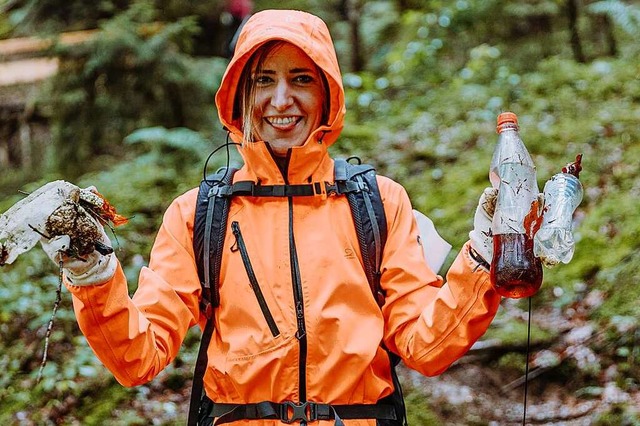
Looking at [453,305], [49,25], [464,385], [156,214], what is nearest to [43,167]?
[49,25]

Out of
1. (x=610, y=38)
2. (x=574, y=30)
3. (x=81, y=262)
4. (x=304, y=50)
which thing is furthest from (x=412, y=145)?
(x=81, y=262)

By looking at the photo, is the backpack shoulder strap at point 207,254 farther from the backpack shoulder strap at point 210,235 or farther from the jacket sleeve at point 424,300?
the jacket sleeve at point 424,300

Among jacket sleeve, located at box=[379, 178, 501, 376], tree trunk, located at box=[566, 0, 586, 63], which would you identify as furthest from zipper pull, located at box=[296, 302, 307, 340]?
tree trunk, located at box=[566, 0, 586, 63]

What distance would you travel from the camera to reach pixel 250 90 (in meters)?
3.00

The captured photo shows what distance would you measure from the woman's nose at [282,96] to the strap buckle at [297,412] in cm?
120

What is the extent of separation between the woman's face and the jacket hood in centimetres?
7

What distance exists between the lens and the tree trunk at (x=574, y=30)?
10.9 m

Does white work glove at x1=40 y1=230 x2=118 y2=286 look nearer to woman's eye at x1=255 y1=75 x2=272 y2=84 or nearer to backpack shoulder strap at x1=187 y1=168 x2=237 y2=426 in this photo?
backpack shoulder strap at x1=187 y1=168 x2=237 y2=426

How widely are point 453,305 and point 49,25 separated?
787cm

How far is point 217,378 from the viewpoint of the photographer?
2.69 m

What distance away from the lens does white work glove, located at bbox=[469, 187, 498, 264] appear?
234 cm

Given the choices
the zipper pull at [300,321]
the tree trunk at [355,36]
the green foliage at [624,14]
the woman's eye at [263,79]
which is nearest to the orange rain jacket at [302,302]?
the zipper pull at [300,321]

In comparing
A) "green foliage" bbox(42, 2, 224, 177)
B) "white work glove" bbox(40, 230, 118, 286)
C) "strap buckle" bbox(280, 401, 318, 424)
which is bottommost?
"strap buckle" bbox(280, 401, 318, 424)

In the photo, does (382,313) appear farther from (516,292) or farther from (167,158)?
(167,158)
